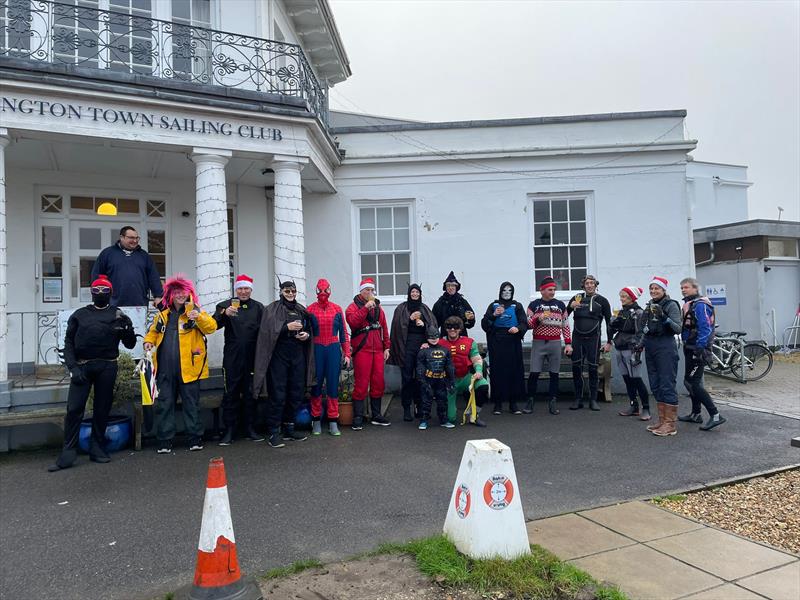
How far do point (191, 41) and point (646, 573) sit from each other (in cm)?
1013

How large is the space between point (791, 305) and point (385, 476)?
56.2 ft

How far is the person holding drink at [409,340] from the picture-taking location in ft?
25.6

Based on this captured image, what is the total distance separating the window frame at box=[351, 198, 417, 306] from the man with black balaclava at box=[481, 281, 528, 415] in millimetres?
3052

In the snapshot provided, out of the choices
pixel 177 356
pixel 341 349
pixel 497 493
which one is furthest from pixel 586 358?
pixel 177 356

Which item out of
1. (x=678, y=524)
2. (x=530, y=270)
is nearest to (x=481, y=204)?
(x=530, y=270)

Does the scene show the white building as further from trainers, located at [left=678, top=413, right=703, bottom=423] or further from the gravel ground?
the gravel ground

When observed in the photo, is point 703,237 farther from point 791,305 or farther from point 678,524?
point 678,524

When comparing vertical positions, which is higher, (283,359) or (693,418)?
(283,359)

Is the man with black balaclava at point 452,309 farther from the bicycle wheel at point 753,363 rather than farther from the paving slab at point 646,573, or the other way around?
the bicycle wheel at point 753,363

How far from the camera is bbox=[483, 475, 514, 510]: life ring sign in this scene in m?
3.56

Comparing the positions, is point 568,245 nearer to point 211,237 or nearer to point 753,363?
point 753,363

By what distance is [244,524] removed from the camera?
4.48 metres

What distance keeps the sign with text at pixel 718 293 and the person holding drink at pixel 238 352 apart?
1612cm

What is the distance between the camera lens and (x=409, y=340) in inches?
308
